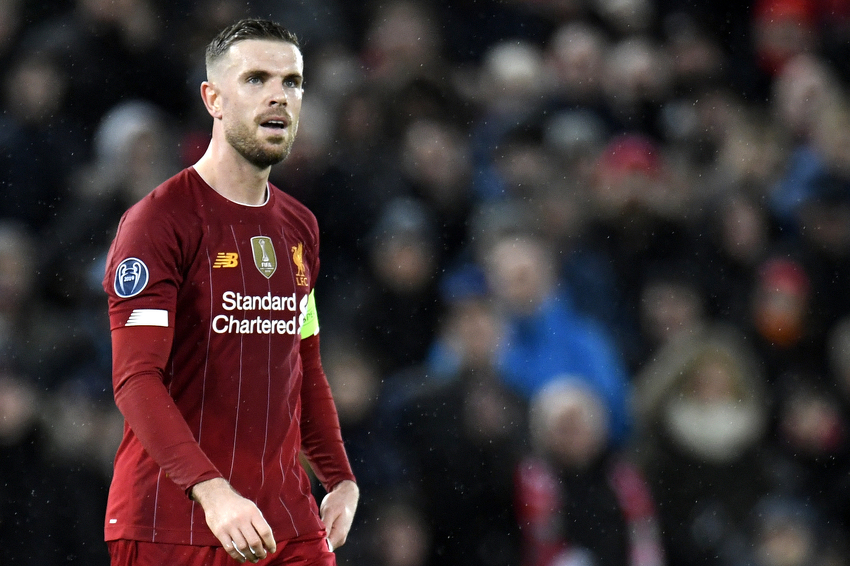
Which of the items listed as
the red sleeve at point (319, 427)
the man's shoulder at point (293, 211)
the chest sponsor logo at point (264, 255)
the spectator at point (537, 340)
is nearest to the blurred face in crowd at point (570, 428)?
the spectator at point (537, 340)

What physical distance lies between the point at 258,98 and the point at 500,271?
3044 millimetres

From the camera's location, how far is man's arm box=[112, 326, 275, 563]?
2.45m

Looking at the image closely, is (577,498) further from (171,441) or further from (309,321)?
(171,441)

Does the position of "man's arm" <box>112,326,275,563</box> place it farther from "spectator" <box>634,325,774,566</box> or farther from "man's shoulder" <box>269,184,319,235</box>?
"spectator" <box>634,325,774,566</box>

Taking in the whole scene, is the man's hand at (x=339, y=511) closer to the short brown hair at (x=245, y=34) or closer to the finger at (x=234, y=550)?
the finger at (x=234, y=550)

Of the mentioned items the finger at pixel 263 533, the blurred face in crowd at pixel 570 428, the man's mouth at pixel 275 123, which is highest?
the man's mouth at pixel 275 123

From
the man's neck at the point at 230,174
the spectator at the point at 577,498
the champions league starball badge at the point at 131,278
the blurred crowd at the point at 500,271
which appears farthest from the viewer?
the blurred crowd at the point at 500,271

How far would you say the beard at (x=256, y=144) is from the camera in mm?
2842

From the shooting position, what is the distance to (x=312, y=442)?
312cm

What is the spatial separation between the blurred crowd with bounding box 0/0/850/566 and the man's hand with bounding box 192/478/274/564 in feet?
8.34

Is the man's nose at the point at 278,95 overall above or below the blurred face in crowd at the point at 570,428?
above

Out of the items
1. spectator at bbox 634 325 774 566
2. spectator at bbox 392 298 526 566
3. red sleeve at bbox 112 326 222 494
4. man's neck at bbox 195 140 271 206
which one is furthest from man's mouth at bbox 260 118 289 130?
spectator at bbox 634 325 774 566

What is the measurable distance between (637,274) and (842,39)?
2.75 m

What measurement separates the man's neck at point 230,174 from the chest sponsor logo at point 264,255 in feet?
0.33
